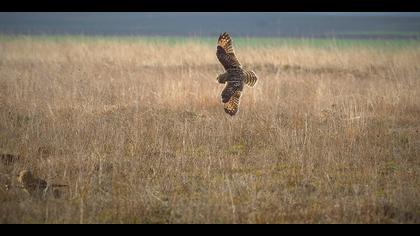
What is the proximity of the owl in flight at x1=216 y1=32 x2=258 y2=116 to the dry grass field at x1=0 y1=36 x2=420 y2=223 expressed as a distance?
58 cm

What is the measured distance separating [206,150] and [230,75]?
121cm

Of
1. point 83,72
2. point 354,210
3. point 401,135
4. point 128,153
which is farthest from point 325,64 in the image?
point 354,210

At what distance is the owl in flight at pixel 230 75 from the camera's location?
7.21 meters

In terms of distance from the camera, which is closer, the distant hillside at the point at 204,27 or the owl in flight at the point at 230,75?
the owl in flight at the point at 230,75

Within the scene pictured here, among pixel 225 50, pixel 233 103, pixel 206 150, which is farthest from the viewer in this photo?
pixel 233 103

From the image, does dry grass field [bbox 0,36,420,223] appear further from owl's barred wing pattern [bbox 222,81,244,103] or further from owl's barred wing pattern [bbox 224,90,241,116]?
owl's barred wing pattern [bbox 222,81,244,103]

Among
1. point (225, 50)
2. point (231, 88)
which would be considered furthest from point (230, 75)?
point (225, 50)

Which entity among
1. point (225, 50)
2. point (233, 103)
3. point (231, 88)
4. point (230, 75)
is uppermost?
point (225, 50)

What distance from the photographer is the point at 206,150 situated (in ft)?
22.2

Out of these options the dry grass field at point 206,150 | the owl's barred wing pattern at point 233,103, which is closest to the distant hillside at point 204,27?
the dry grass field at point 206,150

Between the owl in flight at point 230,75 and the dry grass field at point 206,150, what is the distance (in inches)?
22.9

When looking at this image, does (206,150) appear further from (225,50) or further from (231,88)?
(225,50)

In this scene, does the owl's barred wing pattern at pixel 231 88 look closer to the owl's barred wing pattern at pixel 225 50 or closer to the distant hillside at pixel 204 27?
the owl's barred wing pattern at pixel 225 50

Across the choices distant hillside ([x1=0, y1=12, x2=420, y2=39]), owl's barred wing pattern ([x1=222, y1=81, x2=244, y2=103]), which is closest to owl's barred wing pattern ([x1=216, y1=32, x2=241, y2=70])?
owl's barred wing pattern ([x1=222, y1=81, x2=244, y2=103])
